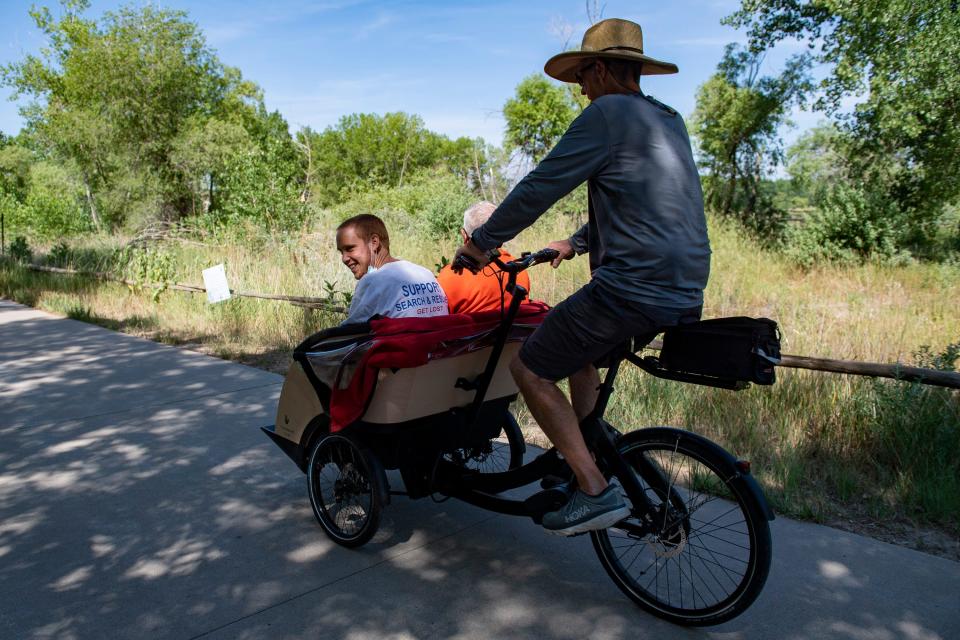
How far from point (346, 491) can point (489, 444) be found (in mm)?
790

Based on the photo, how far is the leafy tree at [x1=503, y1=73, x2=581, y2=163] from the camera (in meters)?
26.7

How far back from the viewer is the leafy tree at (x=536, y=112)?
2666 cm

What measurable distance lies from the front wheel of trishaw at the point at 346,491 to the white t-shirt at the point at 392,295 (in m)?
0.64

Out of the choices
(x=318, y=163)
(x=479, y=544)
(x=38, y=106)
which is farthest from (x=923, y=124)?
(x=318, y=163)

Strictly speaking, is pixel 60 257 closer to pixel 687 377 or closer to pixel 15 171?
pixel 687 377

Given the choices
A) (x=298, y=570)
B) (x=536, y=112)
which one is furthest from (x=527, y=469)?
(x=536, y=112)

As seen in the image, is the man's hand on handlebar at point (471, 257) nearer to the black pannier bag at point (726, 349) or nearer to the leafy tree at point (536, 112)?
the black pannier bag at point (726, 349)

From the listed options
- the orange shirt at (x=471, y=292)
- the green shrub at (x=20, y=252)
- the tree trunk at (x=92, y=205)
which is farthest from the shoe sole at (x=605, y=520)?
the tree trunk at (x=92, y=205)

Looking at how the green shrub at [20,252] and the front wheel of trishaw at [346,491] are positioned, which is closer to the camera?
the front wheel of trishaw at [346,491]

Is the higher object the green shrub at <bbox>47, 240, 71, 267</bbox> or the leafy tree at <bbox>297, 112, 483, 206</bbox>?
the leafy tree at <bbox>297, 112, 483, 206</bbox>

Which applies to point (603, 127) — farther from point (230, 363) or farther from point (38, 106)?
point (38, 106)

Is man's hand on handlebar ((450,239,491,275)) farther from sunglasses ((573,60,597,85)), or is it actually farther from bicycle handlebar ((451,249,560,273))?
sunglasses ((573,60,597,85))

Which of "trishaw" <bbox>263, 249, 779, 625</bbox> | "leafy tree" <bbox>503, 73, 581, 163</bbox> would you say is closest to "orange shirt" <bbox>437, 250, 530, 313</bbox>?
"trishaw" <bbox>263, 249, 779, 625</bbox>

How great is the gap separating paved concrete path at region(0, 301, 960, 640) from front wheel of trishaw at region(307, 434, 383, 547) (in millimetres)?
108
